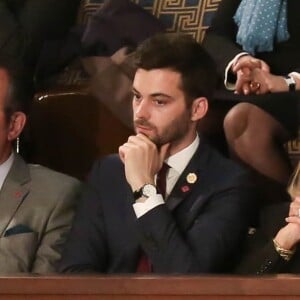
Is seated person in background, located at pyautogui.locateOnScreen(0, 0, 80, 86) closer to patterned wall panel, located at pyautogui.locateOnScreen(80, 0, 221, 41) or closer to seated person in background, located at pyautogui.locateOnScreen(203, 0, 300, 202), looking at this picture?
patterned wall panel, located at pyautogui.locateOnScreen(80, 0, 221, 41)

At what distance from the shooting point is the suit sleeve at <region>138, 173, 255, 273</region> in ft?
5.79

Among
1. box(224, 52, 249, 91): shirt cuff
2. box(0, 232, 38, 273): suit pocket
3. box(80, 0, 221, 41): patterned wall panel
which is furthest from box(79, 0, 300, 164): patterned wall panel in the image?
box(0, 232, 38, 273): suit pocket

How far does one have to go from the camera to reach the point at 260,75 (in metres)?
2.11

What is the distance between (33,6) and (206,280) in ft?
3.32

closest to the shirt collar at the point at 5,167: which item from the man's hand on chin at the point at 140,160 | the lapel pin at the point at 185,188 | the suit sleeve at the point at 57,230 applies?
the suit sleeve at the point at 57,230

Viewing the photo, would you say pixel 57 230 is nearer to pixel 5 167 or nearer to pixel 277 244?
pixel 5 167

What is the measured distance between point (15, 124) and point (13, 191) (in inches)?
6.0

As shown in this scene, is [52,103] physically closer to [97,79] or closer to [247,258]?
[97,79]

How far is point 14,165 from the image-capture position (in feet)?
6.54

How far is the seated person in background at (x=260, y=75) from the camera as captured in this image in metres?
2.07

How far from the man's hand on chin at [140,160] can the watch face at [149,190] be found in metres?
0.01

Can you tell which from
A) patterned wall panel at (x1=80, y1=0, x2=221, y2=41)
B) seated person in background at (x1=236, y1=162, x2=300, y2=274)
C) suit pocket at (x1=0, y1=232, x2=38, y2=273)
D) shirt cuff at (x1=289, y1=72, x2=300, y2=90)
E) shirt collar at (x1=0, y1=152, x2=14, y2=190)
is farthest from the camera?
patterned wall panel at (x1=80, y1=0, x2=221, y2=41)

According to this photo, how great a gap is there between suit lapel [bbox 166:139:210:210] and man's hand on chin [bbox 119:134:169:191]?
0.17 ft

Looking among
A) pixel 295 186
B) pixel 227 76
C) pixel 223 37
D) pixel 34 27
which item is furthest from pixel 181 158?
pixel 34 27
